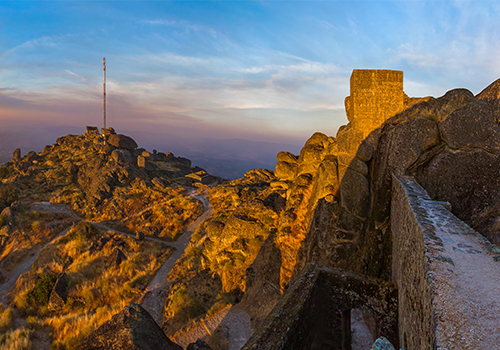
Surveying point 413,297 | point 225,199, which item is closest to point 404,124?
point 413,297

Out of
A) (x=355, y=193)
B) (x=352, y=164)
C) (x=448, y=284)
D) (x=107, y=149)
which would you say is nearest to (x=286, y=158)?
(x=352, y=164)

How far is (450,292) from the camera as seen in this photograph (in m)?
3.74

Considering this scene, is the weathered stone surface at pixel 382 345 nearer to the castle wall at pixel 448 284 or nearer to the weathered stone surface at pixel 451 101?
the castle wall at pixel 448 284

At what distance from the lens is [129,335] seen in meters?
8.43

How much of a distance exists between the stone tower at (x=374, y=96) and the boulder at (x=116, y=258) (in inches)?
970

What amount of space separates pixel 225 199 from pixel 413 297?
3358 centimetres

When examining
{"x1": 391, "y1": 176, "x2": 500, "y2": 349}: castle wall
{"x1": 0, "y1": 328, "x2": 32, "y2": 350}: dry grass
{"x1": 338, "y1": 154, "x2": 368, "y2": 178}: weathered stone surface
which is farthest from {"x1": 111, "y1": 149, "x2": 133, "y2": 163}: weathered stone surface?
{"x1": 391, "y1": 176, "x2": 500, "y2": 349}: castle wall

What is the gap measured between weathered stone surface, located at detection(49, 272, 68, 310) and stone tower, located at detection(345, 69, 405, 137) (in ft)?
81.0

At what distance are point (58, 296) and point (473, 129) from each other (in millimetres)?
27765

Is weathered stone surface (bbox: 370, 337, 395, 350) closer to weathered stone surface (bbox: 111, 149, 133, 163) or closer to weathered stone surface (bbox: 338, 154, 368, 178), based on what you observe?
weathered stone surface (bbox: 338, 154, 368, 178)

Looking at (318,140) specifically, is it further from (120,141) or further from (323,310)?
(120,141)

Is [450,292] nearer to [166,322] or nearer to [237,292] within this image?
[237,292]

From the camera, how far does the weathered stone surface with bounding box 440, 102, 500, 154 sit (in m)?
9.38

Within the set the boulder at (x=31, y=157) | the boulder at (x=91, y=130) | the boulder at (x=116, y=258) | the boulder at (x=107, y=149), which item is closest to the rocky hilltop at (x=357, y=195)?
the boulder at (x=116, y=258)
